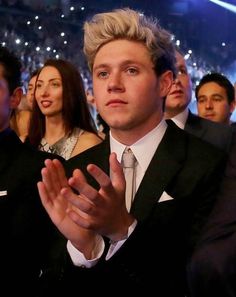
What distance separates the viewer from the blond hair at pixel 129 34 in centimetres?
140

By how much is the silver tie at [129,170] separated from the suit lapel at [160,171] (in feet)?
0.11

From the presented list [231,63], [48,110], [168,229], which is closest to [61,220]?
[168,229]

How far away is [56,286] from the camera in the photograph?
4.00 ft

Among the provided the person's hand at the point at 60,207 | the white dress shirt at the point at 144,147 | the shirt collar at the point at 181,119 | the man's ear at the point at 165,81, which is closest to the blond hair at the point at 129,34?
the man's ear at the point at 165,81

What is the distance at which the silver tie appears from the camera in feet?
4.41

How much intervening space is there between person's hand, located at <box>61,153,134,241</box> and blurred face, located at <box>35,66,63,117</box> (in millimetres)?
1535

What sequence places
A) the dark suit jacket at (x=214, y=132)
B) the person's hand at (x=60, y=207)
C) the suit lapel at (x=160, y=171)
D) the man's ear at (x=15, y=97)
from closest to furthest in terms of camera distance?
the person's hand at (x=60, y=207)
the suit lapel at (x=160, y=171)
the man's ear at (x=15, y=97)
the dark suit jacket at (x=214, y=132)

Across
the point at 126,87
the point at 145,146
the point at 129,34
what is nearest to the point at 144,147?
the point at 145,146

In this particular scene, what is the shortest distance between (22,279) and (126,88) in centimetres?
61

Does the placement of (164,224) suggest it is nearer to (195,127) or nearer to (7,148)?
(7,148)

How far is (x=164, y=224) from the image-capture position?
1264mm

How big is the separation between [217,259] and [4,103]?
990 mm

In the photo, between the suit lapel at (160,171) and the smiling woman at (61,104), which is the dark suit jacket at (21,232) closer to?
the suit lapel at (160,171)

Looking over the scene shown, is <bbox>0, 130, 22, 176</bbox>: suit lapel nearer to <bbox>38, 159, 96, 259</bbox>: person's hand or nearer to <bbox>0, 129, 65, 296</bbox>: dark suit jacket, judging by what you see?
<bbox>0, 129, 65, 296</bbox>: dark suit jacket
